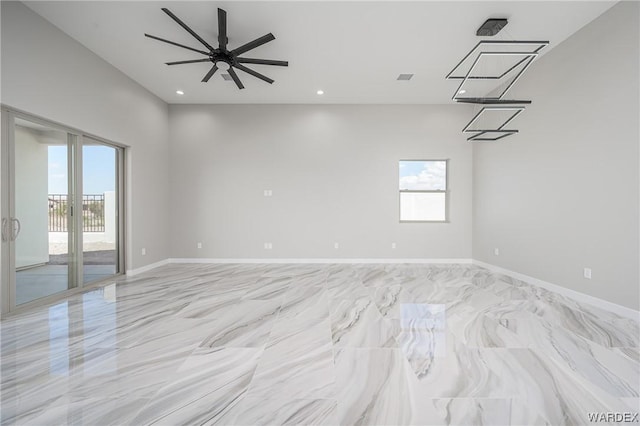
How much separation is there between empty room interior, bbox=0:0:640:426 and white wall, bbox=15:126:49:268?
0.09 ft

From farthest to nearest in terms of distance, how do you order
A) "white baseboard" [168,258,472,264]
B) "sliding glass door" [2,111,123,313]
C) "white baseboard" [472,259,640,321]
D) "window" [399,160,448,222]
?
"window" [399,160,448,222]
"white baseboard" [168,258,472,264]
"sliding glass door" [2,111,123,313]
"white baseboard" [472,259,640,321]

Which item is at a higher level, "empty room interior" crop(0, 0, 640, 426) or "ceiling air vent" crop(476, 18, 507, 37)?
"ceiling air vent" crop(476, 18, 507, 37)

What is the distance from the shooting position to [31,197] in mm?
3182

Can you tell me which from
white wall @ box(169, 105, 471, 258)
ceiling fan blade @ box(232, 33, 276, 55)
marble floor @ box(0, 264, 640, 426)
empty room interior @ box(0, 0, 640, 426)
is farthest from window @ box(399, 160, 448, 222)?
ceiling fan blade @ box(232, 33, 276, 55)

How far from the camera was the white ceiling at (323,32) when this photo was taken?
117 inches

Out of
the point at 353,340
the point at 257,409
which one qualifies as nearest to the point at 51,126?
→ the point at 257,409

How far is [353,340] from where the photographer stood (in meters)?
2.32

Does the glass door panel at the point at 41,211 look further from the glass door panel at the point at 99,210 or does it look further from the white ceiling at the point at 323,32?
the white ceiling at the point at 323,32

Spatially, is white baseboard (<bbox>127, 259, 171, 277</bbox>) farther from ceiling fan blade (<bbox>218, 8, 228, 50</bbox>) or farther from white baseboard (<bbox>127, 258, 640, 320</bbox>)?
ceiling fan blade (<bbox>218, 8, 228, 50</bbox>)

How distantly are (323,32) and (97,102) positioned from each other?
3.63 meters

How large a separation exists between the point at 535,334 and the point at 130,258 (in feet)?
19.8

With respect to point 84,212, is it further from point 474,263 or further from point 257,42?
point 474,263

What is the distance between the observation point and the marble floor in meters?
1.51

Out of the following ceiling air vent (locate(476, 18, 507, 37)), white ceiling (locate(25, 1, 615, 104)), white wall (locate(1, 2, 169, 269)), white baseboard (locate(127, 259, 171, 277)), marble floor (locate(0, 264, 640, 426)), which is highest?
white ceiling (locate(25, 1, 615, 104))
